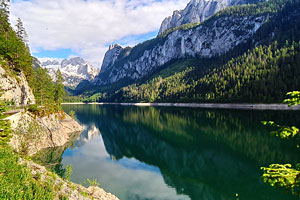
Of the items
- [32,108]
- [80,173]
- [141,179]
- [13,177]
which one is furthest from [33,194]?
[32,108]

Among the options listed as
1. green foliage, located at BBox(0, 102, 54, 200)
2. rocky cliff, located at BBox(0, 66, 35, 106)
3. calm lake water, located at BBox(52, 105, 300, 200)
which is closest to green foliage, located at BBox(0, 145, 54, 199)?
green foliage, located at BBox(0, 102, 54, 200)

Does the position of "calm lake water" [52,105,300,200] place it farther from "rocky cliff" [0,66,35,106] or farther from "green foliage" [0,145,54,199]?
"rocky cliff" [0,66,35,106]

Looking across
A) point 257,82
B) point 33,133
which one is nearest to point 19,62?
point 33,133

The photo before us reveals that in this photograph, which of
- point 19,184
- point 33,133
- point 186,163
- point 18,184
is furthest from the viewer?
point 33,133

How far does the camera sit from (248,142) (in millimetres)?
50531

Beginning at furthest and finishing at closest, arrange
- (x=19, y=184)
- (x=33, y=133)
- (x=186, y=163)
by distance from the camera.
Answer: (x=33, y=133) → (x=186, y=163) → (x=19, y=184)

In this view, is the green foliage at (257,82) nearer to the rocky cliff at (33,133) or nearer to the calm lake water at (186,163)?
the calm lake water at (186,163)

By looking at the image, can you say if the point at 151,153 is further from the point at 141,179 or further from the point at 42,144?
the point at 42,144

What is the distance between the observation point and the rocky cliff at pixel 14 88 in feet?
152

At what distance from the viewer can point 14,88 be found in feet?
170

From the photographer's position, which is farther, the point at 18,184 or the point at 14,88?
the point at 14,88

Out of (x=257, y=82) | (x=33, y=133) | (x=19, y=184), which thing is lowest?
(x=33, y=133)

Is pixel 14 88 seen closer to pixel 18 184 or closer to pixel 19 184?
pixel 19 184

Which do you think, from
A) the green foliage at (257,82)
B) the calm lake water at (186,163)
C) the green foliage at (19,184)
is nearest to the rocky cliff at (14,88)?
the calm lake water at (186,163)
